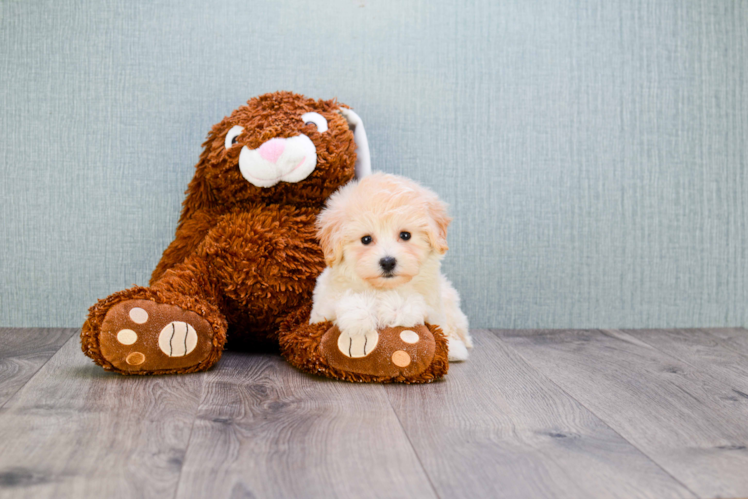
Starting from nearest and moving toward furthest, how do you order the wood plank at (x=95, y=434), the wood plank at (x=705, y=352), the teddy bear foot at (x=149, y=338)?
the wood plank at (x=95, y=434) < the teddy bear foot at (x=149, y=338) < the wood plank at (x=705, y=352)

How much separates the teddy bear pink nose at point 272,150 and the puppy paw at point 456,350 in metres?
0.45

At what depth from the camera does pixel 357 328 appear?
941 mm

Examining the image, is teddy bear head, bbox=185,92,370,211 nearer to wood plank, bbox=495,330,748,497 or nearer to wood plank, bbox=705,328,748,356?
wood plank, bbox=495,330,748,497

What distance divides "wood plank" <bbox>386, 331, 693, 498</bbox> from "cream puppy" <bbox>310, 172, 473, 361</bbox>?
0.36ft

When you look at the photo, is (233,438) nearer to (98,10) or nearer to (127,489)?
(127,489)

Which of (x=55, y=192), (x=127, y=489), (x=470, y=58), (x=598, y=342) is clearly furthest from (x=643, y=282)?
(x=55, y=192)

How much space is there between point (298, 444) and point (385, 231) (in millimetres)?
378

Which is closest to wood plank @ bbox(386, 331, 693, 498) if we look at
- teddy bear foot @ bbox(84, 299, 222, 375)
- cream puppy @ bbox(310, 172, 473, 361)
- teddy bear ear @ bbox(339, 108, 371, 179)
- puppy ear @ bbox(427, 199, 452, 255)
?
cream puppy @ bbox(310, 172, 473, 361)

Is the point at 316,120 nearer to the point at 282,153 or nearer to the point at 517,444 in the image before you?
the point at 282,153

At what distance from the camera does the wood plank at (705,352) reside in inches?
42.4

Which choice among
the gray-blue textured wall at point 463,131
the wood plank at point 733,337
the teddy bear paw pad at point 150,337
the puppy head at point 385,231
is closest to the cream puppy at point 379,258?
the puppy head at point 385,231

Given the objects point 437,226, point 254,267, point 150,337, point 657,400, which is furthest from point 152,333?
point 657,400

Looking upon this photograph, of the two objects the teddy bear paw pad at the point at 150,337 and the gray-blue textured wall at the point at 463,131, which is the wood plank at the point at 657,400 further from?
the teddy bear paw pad at the point at 150,337

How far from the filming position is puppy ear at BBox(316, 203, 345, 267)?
38.9 inches
